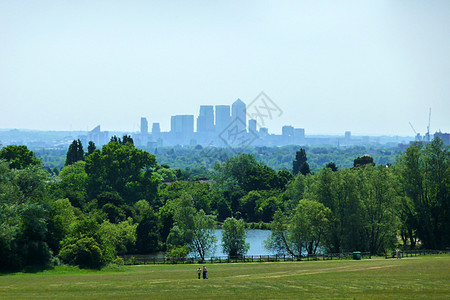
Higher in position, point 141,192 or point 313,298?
point 141,192

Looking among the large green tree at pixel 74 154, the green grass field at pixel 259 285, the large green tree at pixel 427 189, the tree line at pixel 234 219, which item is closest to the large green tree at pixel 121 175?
the tree line at pixel 234 219

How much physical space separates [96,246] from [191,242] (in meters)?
18.6

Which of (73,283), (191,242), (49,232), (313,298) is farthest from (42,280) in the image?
(191,242)

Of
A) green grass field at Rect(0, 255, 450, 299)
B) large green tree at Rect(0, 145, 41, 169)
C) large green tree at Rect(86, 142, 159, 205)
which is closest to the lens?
green grass field at Rect(0, 255, 450, 299)

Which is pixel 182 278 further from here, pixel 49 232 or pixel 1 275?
pixel 49 232

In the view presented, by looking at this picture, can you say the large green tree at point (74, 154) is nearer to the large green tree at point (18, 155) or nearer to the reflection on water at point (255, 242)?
the large green tree at point (18, 155)

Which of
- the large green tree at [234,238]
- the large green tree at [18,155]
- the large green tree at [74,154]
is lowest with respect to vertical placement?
the large green tree at [234,238]

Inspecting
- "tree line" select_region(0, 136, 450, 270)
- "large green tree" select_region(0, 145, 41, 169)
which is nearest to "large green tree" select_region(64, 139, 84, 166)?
"tree line" select_region(0, 136, 450, 270)

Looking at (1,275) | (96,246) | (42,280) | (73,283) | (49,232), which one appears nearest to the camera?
(73,283)

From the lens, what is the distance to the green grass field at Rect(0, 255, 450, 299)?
104ft

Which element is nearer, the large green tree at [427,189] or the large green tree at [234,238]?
the large green tree at [234,238]

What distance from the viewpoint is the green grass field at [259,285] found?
3169cm

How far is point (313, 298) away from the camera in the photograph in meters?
30.6

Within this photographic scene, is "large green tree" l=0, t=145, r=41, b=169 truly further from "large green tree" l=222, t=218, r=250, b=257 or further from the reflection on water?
"large green tree" l=222, t=218, r=250, b=257
